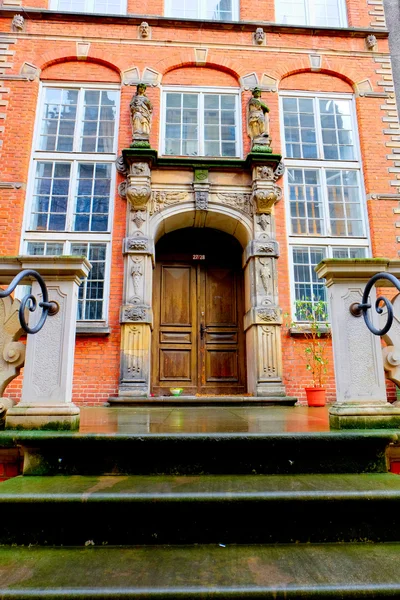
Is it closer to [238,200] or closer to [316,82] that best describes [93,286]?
[238,200]

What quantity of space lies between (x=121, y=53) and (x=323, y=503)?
890cm

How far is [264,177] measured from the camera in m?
7.14

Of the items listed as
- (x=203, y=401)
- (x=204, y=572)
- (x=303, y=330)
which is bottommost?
(x=204, y=572)

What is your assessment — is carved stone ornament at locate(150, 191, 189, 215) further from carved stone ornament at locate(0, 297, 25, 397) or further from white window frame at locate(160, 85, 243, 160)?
carved stone ornament at locate(0, 297, 25, 397)

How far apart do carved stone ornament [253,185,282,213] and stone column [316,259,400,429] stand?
415 cm

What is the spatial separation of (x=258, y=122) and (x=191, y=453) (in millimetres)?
6700

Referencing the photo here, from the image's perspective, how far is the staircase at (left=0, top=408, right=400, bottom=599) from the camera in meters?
1.52

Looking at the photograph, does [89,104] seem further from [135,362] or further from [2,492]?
[2,492]

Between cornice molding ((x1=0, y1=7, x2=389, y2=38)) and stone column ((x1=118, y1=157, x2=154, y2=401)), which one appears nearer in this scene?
stone column ((x1=118, y1=157, x2=154, y2=401))

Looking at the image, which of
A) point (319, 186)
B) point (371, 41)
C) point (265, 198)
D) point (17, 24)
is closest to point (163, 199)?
point (265, 198)

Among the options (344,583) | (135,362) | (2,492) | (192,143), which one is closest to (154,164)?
(192,143)

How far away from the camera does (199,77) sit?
8086mm

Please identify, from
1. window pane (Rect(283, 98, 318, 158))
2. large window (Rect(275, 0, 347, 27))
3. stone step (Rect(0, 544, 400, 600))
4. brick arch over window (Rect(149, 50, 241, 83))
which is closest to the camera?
stone step (Rect(0, 544, 400, 600))

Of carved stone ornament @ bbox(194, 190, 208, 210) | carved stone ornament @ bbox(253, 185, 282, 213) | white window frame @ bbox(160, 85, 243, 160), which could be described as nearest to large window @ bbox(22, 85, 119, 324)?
white window frame @ bbox(160, 85, 243, 160)
